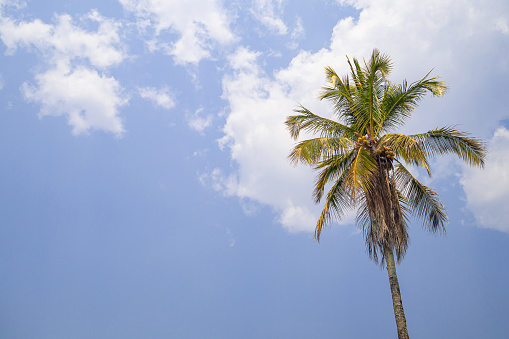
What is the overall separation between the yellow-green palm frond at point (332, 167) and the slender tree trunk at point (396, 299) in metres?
3.56

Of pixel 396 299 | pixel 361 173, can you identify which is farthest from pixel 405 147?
pixel 396 299

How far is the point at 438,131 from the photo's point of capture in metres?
15.2

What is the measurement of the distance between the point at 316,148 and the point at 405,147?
10.1 feet

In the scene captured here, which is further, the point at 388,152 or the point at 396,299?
the point at 388,152

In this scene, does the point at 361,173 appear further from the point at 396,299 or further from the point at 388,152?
the point at 396,299

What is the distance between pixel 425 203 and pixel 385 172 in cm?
276

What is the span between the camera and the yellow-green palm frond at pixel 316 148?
592 inches

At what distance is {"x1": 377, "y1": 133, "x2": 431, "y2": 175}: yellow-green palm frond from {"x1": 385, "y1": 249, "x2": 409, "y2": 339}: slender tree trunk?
11.8 ft

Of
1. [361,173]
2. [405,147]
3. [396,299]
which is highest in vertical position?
[405,147]

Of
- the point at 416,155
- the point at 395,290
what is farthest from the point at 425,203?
the point at 395,290

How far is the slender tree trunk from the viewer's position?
520 inches

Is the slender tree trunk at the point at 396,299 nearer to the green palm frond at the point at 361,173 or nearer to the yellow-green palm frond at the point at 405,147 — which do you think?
the green palm frond at the point at 361,173

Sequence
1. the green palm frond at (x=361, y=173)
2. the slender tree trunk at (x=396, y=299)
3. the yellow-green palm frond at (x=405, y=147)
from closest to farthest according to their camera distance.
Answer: the slender tree trunk at (x=396, y=299) → the green palm frond at (x=361, y=173) → the yellow-green palm frond at (x=405, y=147)

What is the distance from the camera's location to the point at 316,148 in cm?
1505
